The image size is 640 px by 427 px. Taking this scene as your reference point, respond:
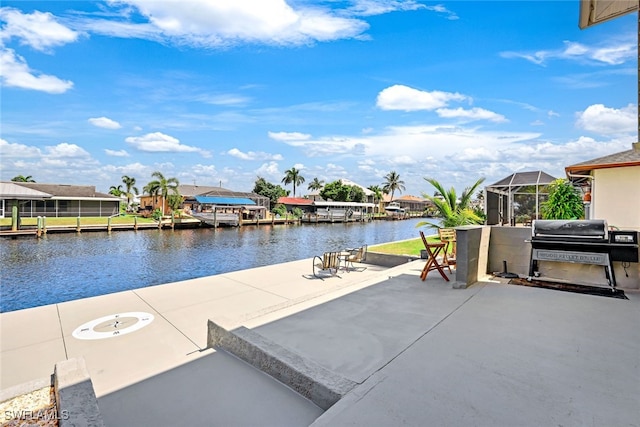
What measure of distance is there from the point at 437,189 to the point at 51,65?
22.0 m

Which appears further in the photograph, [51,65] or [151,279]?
[51,65]

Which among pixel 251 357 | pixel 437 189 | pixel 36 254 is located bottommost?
pixel 36 254

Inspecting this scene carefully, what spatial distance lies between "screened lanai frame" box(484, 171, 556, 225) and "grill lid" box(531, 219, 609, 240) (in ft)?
25.3

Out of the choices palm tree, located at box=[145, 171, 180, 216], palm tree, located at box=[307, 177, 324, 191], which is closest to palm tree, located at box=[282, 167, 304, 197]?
palm tree, located at box=[307, 177, 324, 191]

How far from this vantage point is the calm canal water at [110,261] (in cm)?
1188

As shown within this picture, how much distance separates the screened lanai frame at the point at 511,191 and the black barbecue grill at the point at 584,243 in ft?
25.4

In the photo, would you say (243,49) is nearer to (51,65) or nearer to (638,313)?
(51,65)

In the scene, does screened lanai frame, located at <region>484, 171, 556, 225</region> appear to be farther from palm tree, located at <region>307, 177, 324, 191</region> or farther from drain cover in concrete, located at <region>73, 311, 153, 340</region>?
palm tree, located at <region>307, 177, 324, 191</region>

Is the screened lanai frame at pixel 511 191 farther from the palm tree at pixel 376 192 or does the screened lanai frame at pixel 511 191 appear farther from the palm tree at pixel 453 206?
the palm tree at pixel 376 192

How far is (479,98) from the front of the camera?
15.2m

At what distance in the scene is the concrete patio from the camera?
7.25 feet

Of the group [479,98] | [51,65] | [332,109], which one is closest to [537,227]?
[479,98]

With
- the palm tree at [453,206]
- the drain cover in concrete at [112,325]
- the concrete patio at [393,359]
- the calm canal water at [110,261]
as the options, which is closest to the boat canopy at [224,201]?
the calm canal water at [110,261]

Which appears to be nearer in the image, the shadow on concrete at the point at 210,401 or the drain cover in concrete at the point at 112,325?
the shadow on concrete at the point at 210,401
